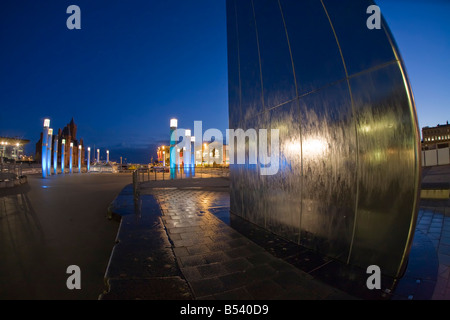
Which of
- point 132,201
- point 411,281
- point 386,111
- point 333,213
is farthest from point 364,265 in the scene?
point 132,201

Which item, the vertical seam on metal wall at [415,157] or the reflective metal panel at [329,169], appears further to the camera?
the reflective metal panel at [329,169]

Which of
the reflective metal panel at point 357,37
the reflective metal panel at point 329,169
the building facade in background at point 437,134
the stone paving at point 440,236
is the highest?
the building facade in background at point 437,134

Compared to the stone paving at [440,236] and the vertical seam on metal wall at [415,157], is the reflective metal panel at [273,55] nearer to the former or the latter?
the vertical seam on metal wall at [415,157]

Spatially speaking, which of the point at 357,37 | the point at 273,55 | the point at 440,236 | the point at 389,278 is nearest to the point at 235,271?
the point at 389,278

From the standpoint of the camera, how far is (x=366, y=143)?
2.60m

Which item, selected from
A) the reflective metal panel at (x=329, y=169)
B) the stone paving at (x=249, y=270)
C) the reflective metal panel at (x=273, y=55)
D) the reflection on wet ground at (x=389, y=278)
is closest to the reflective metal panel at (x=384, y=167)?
the reflective metal panel at (x=329, y=169)

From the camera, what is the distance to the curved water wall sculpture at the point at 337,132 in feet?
7.67

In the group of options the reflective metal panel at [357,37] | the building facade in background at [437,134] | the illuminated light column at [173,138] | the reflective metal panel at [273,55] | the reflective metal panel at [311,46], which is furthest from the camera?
the building facade in background at [437,134]

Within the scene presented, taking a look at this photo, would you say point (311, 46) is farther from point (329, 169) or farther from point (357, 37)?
point (329, 169)

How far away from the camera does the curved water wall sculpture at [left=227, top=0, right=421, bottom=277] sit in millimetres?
2338

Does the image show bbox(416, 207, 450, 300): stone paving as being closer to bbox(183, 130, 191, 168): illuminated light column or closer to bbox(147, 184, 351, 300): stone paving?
bbox(147, 184, 351, 300): stone paving

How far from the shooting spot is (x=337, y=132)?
2928 mm
